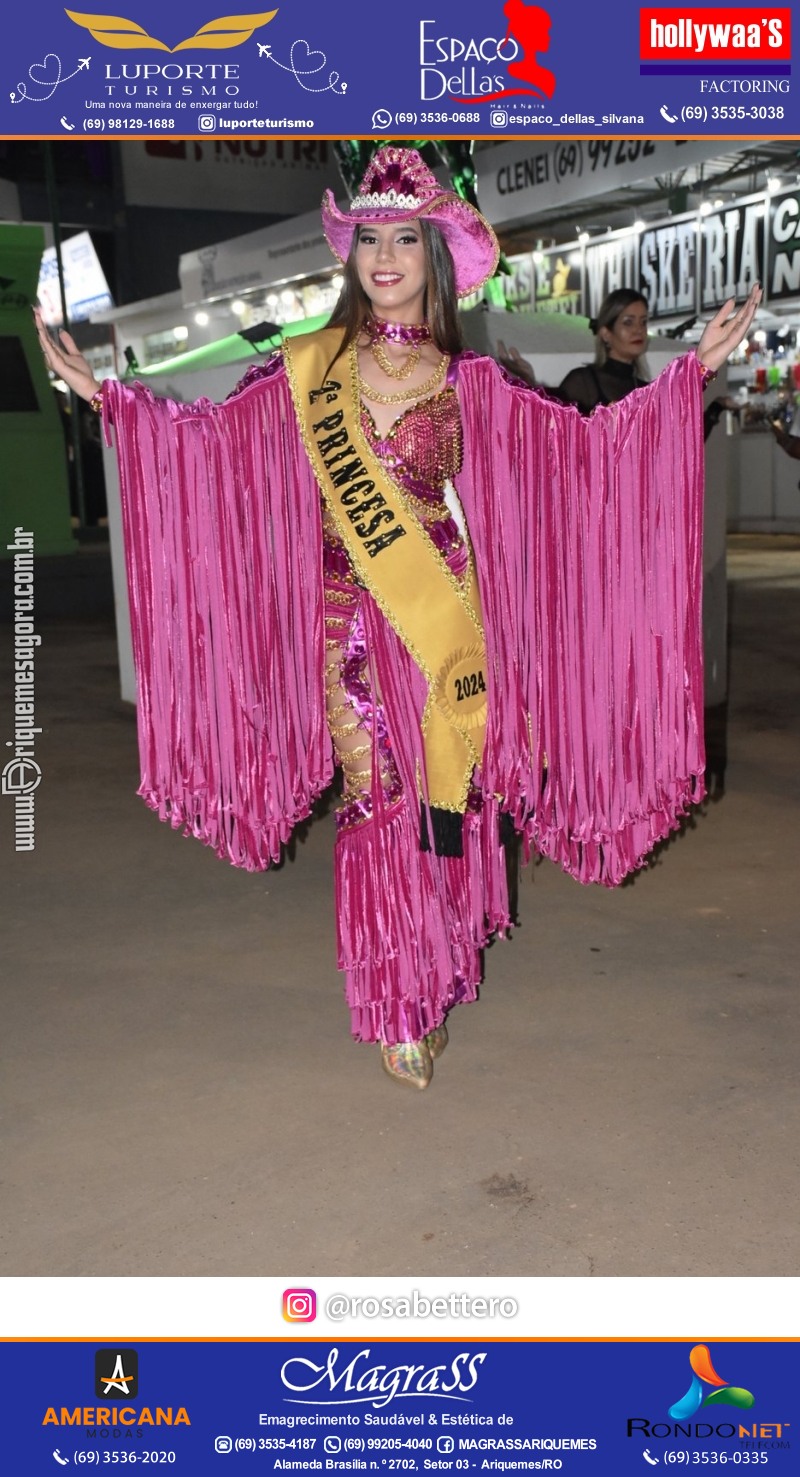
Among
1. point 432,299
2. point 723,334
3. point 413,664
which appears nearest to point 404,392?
point 432,299

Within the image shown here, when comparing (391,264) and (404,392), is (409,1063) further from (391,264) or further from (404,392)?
(391,264)

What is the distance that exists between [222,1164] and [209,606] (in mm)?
1041

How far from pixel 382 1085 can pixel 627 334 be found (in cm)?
246

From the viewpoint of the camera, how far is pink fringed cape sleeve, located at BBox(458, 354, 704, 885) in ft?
7.97

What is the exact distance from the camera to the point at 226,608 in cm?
249

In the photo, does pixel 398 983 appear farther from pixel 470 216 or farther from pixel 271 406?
pixel 470 216

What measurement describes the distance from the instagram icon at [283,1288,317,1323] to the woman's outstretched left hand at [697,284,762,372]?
5.52 ft
